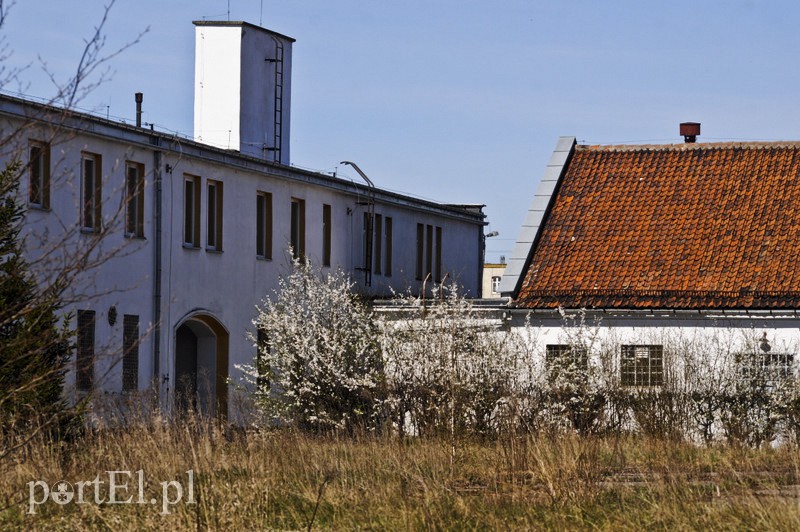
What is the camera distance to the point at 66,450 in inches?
625

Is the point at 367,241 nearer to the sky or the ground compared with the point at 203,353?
nearer to the sky

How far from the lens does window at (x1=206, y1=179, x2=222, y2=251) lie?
32.8 meters

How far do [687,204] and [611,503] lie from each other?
61.0 ft

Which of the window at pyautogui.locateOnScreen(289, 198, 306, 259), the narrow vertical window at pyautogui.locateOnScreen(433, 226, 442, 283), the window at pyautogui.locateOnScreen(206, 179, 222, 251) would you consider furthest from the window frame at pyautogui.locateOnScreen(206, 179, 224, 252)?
the narrow vertical window at pyautogui.locateOnScreen(433, 226, 442, 283)

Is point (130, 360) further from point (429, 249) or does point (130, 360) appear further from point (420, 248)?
point (429, 249)

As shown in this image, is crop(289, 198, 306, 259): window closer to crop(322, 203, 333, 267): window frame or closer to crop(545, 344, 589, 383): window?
crop(322, 203, 333, 267): window frame

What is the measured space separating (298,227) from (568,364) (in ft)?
45.7

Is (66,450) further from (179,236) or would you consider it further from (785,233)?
(785,233)

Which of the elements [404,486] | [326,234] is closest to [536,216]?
[326,234]

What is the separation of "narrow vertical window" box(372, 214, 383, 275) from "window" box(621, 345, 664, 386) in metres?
15.3

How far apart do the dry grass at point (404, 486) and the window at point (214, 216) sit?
607 inches

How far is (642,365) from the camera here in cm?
2498

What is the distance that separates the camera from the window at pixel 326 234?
3759 cm

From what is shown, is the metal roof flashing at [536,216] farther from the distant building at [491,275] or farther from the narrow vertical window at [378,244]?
the distant building at [491,275]
